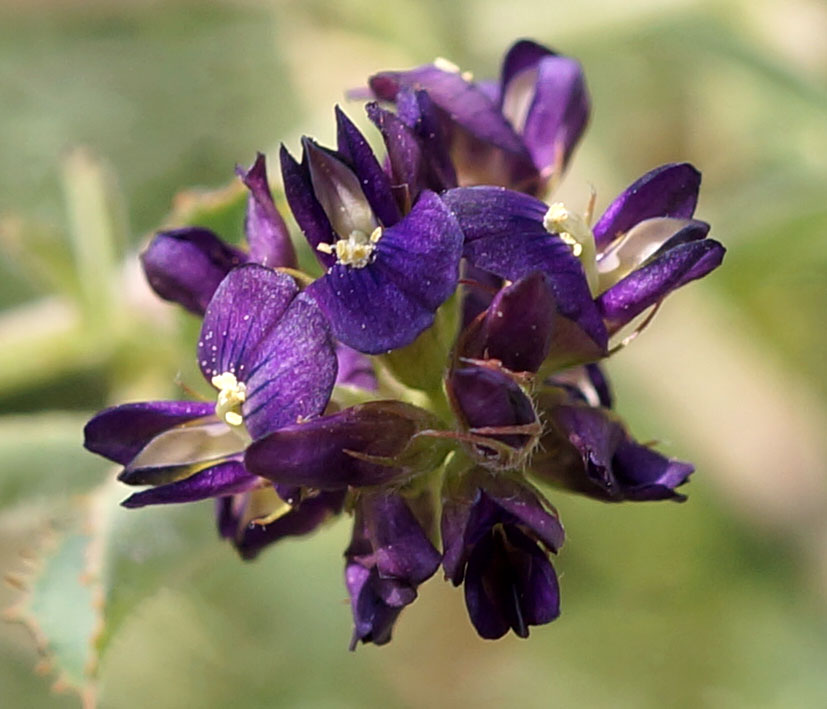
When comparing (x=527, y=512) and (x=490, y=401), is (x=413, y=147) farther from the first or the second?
(x=527, y=512)

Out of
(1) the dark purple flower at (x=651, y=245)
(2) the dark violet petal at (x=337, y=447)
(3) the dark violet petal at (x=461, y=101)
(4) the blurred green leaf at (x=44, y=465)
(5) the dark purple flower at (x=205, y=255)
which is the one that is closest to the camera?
(2) the dark violet petal at (x=337, y=447)

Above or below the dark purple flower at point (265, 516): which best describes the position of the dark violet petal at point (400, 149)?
above

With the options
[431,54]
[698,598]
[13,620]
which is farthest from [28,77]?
[698,598]

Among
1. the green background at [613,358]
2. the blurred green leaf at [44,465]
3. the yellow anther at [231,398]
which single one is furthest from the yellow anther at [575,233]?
the green background at [613,358]

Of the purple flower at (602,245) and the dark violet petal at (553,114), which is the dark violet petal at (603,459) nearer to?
the purple flower at (602,245)

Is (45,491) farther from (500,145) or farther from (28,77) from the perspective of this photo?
(28,77)

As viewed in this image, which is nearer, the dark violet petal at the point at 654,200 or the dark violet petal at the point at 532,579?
the dark violet petal at the point at 532,579

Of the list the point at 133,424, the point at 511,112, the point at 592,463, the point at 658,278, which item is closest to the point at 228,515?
the point at 133,424
